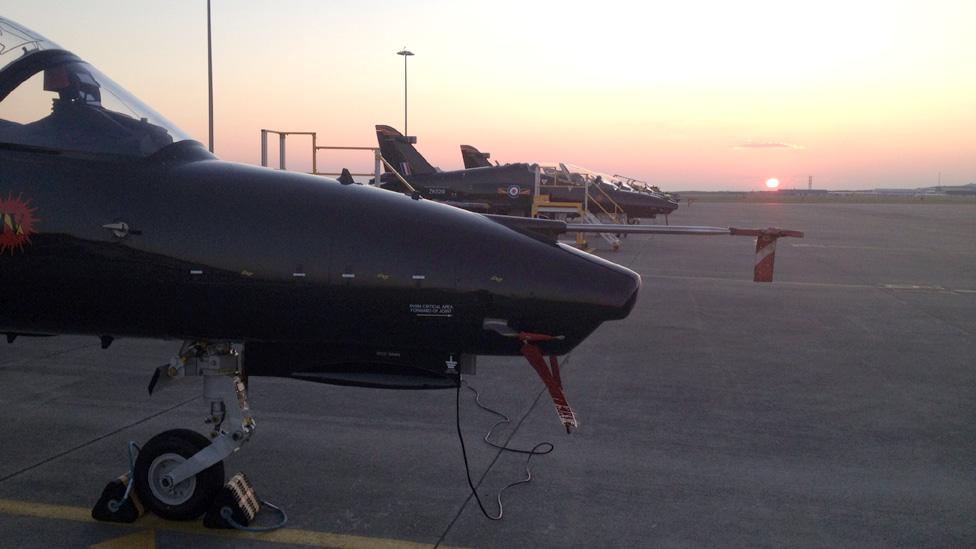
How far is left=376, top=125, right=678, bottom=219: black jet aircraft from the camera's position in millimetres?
28203

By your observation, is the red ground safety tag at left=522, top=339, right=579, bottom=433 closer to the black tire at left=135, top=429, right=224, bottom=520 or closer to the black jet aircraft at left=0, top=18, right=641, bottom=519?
the black jet aircraft at left=0, top=18, right=641, bottom=519

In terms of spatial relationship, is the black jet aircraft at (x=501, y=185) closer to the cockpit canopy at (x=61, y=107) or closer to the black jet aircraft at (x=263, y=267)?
the cockpit canopy at (x=61, y=107)

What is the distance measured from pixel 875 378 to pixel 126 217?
7988mm

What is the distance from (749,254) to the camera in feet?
81.9

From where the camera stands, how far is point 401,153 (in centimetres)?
3150

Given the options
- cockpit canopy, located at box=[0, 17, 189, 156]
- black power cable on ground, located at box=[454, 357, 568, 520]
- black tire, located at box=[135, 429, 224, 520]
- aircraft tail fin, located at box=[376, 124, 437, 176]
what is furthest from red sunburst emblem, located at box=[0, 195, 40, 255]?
aircraft tail fin, located at box=[376, 124, 437, 176]

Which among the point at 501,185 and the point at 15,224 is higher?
the point at 501,185

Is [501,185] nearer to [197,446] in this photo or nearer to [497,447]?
[497,447]

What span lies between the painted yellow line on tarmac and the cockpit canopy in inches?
89.7

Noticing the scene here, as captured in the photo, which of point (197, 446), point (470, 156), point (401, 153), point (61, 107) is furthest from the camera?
point (470, 156)

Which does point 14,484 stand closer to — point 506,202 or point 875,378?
point 875,378

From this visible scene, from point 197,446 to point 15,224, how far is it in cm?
162

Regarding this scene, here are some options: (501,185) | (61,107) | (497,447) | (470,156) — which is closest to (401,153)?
(501,185)

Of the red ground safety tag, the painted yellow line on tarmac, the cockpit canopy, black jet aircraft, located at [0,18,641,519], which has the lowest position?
the painted yellow line on tarmac
